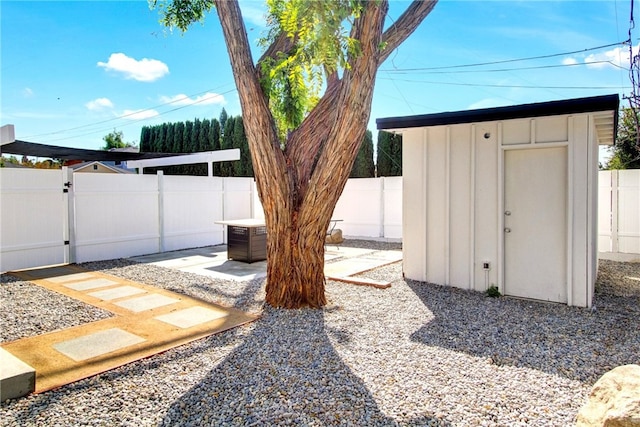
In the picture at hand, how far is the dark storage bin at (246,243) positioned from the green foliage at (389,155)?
8.64m

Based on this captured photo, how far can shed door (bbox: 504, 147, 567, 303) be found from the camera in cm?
525

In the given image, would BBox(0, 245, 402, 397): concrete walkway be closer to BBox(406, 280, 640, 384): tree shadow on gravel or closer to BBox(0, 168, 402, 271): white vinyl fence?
BBox(0, 168, 402, 271): white vinyl fence

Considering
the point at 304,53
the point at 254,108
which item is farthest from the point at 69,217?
the point at 304,53

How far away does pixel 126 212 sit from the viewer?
9.05 meters

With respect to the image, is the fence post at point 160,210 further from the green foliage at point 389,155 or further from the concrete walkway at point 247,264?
the green foliage at point 389,155

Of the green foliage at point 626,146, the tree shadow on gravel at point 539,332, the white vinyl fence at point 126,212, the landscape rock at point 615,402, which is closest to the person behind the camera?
the landscape rock at point 615,402

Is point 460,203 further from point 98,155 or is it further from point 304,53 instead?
point 98,155

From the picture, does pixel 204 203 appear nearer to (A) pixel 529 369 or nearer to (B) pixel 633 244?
(A) pixel 529 369

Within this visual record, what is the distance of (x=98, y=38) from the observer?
11.6 meters

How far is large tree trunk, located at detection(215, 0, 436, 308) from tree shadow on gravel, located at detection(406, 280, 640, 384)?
1660 mm

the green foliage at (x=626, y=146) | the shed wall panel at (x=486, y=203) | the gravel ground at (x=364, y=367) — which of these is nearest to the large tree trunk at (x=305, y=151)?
the gravel ground at (x=364, y=367)

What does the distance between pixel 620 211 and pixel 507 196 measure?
5044 millimetres

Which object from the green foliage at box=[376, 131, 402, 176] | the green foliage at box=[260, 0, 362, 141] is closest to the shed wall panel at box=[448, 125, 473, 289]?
the green foliage at box=[260, 0, 362, 141]

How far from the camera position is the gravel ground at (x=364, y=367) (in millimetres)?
2576
